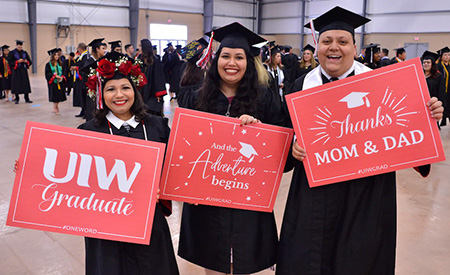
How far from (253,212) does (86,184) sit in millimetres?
810

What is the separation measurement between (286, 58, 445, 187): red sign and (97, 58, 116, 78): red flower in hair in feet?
2.81

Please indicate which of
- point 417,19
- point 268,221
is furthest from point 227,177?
point 417,19

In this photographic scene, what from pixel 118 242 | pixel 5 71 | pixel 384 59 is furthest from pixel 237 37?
pixel 5 71

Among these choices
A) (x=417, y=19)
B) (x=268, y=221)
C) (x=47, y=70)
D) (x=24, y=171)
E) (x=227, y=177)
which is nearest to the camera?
(x=24, y=171)

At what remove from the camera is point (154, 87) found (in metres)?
5.40

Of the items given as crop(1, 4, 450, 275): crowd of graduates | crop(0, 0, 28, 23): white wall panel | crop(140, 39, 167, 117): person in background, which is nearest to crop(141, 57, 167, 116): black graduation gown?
crop(140, 39, 167, 117): person in background

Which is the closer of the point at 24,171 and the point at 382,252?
the point at 24,171

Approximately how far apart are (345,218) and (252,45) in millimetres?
1002

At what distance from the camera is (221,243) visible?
192 cm

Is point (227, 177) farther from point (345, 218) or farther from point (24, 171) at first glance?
point (24, 171)

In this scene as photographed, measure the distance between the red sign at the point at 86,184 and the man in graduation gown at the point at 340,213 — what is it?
2.27ft

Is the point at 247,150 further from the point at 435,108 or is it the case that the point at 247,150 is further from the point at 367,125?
the point at 435,108

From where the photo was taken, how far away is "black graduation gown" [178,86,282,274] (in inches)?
74.6

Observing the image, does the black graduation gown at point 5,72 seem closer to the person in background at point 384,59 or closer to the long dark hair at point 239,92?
the person in background at point 384,59
